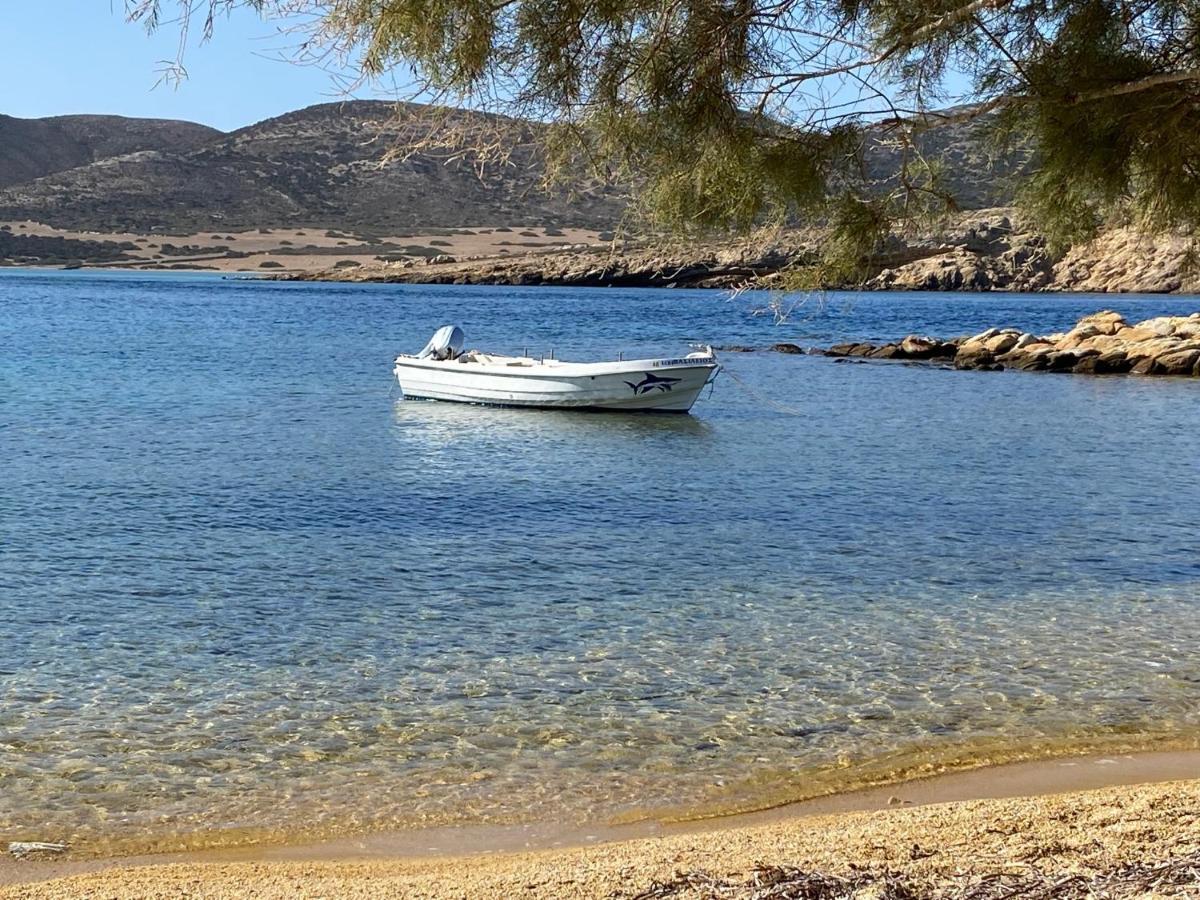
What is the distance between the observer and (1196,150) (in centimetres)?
739

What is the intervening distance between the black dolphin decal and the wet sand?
19.3m

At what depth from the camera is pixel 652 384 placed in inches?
1035

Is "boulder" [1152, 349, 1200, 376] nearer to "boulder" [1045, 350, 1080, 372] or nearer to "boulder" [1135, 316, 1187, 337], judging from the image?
"boulder" [1045, 350, 1080, 372]

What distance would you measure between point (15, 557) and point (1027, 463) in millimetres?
14201

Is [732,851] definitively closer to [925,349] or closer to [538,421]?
[538,421]

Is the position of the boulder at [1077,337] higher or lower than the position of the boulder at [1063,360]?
higher

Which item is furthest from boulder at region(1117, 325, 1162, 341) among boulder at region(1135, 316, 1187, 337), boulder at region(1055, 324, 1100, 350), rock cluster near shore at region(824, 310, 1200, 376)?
boulder at region(1055, 324, 1100, 350)

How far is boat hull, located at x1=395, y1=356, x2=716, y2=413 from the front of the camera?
85.3 ft

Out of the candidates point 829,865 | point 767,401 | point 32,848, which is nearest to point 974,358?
point 767,401

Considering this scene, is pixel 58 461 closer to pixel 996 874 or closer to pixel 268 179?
pixel 996 874

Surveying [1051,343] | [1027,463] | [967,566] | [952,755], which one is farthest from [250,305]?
[952,755]

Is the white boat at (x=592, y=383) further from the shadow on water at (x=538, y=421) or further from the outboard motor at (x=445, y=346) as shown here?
the outboard motor at (x=445, y=346)

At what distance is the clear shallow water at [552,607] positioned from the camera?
7.38m

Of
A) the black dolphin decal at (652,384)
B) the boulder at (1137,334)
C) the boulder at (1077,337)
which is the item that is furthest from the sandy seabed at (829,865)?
the boulder at (1137,334)
